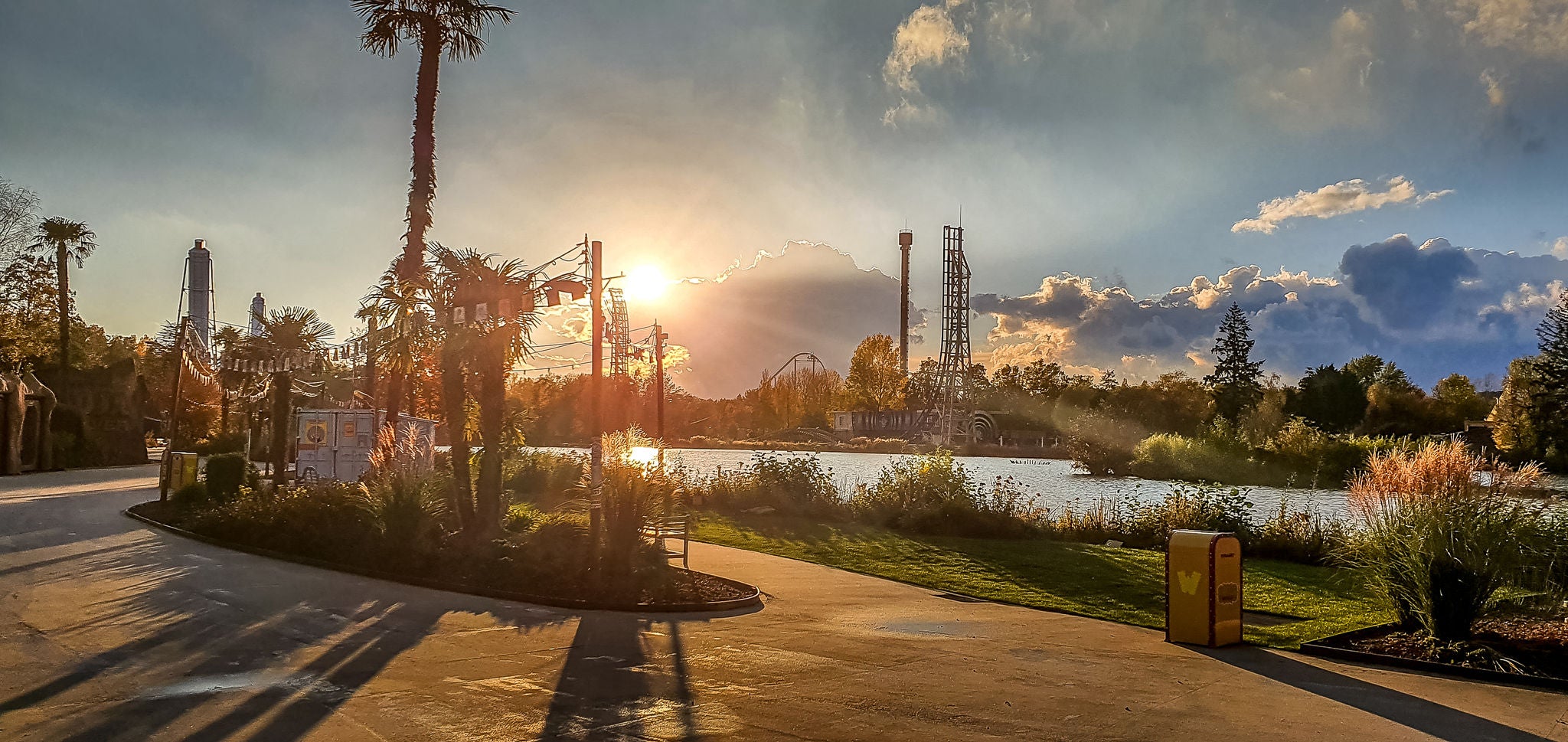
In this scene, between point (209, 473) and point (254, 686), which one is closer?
point (254, 686)

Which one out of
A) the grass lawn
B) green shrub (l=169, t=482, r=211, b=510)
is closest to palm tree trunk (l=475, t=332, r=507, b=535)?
the grass lawn

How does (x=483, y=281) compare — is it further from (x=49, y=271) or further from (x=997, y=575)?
(x=49, y=271)

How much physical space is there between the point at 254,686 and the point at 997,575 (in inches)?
469

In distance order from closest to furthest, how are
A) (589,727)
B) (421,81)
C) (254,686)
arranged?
(589,727) < (254,686) < (421,81)

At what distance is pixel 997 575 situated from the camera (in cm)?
1720

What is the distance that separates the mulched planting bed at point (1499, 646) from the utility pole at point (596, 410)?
898 centimetres

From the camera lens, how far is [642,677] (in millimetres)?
8875

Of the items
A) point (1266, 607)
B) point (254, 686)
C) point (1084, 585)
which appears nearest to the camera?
point (254, 686)

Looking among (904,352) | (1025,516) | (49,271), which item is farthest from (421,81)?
(904,352)

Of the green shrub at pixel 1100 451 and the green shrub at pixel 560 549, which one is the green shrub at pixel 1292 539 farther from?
the green shrub at pixel 1100 451

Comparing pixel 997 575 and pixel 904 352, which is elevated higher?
pixel 904 352

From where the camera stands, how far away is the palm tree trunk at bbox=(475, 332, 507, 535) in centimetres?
1681

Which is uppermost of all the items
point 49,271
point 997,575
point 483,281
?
point 49,271

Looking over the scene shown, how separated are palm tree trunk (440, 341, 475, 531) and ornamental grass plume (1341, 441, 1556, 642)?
40.9ft
